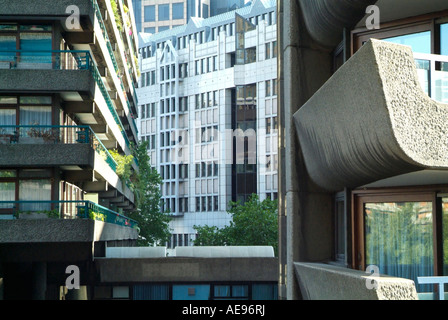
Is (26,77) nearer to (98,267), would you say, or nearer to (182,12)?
(98,267)

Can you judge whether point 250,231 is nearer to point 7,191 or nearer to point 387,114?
point 7,191

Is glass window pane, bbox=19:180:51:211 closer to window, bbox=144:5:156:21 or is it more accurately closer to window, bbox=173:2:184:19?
window, bbox=173:2:184:19

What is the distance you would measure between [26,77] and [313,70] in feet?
46.5

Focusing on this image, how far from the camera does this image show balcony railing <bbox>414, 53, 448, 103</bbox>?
1191 centimetres

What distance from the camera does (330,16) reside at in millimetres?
16906

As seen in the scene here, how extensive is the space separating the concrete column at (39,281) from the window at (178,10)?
107167 mm

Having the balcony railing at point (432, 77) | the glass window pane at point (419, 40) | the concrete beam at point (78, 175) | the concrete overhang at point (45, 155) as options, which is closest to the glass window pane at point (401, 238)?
the glass window pane at point (419, 40)

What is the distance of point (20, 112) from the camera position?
31.7 meters

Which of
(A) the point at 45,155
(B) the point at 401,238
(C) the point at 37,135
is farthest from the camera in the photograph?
(C) the point at 37,135

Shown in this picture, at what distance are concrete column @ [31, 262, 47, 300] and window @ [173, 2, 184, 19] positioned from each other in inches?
4219

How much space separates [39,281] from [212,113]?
82.0m
